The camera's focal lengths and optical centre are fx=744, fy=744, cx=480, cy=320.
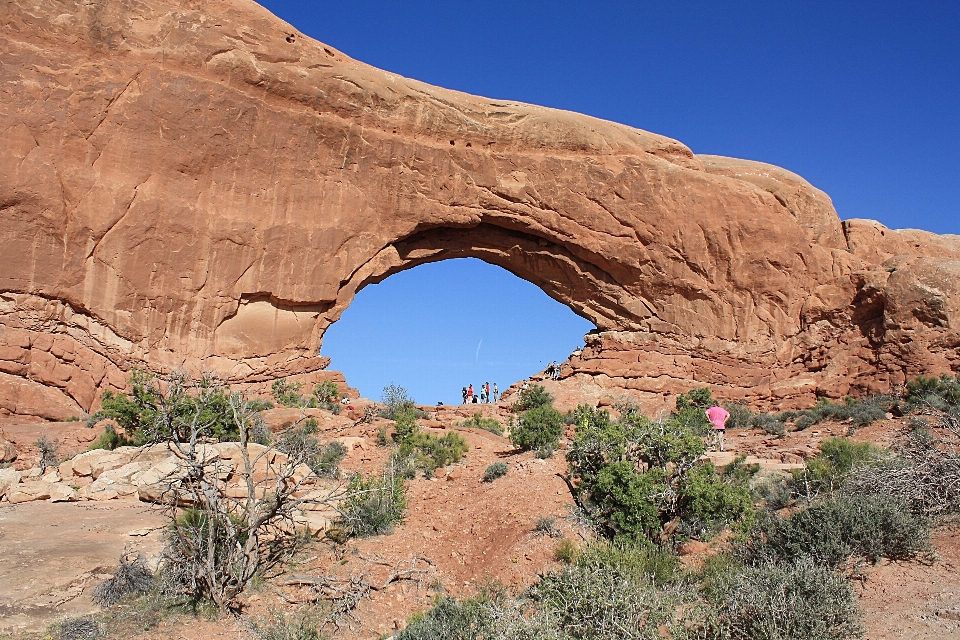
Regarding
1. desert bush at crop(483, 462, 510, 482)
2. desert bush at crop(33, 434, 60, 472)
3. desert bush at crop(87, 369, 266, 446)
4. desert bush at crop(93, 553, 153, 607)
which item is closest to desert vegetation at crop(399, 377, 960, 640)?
desert bush at crop(483, 462, 510, 482)

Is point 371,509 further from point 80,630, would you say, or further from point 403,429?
point 403,429

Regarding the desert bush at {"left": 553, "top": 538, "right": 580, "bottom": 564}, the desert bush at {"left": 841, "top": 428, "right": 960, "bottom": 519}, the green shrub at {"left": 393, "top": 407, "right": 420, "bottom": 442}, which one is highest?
the green shrub at {"left": 393, "top": 407, "right": 420, "bottom": 442}

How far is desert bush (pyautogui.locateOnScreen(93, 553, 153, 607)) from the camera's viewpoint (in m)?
7.45

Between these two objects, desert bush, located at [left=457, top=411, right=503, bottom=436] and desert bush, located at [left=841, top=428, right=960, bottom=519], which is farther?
desert bush, located at [left=457, top=411, right=503, bottom=436]

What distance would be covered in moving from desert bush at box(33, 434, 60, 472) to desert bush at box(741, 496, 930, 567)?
12.1 m

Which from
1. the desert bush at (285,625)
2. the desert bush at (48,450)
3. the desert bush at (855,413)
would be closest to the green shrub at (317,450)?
the desert bush at (285,625)

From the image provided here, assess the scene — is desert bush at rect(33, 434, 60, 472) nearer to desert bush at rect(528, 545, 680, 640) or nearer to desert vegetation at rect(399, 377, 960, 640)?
desert vegetation at rect(399, 377, 960, 640)

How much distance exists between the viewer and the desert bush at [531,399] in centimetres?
2095

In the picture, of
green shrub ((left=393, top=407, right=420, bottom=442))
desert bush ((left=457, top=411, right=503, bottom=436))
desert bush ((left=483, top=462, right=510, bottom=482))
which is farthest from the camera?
desert bush ((left=457, top=411, right=503, bottom=436))

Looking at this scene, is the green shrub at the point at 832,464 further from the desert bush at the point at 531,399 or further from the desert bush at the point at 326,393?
the desert bush at the point at 326,393

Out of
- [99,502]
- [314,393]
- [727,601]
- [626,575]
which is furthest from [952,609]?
[314,393]

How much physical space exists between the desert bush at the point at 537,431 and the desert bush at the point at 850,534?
652 cm

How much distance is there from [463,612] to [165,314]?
15.5 meters

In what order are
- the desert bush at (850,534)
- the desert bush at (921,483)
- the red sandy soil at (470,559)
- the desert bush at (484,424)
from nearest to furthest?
the red sandy soil at (470,559) → the desert bush at (850,534) → the desert bush at (921,483) → the desert bush at (484,424)
